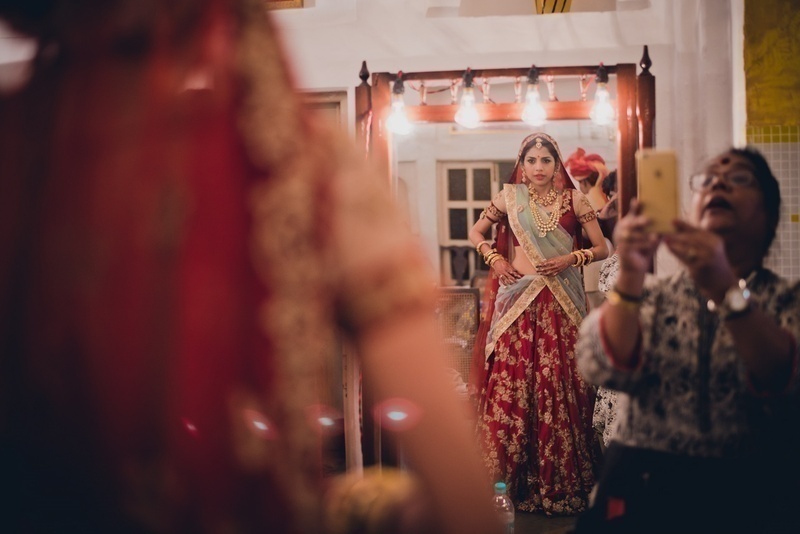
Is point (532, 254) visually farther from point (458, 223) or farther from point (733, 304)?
point (733, 304)

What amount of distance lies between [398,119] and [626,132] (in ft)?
3.96

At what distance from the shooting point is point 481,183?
349 centimetres

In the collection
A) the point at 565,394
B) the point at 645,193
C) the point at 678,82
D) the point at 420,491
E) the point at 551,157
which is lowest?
the point at 565,394

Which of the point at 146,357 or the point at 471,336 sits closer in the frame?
the point at 146,357

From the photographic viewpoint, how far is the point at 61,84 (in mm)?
503

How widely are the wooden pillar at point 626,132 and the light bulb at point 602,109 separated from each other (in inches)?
1.8

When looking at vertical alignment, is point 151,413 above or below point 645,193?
below

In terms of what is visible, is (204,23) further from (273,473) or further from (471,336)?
(471,336)

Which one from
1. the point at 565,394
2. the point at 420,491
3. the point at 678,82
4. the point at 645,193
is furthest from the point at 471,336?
the point at 420,491

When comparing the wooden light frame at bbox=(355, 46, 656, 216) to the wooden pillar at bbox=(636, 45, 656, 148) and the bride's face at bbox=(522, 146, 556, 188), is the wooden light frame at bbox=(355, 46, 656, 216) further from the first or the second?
the bride's face at bbox=(522, 146, 556, 188)

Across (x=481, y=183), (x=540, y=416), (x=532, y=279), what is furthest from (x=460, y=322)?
(x=481, y=183)

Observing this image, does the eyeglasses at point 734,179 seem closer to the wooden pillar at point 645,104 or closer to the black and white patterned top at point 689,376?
the black and white patterned top at point 689,376

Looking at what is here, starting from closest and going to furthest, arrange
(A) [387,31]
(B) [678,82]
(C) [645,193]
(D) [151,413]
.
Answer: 1. (D) [151,413]
2. (C) [645,193]
3. (B) [678,82]
4. (A) [387,31]

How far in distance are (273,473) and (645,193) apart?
88cm
